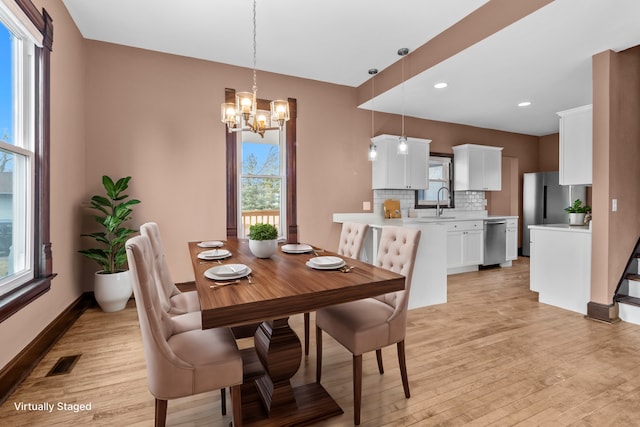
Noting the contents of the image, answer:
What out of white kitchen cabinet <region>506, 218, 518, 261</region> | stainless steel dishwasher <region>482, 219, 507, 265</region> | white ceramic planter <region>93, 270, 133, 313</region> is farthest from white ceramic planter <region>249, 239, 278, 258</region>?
white kitchen cabinet <region>506, 218, 518, 261</region>

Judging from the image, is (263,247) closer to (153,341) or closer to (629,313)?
(153,341)

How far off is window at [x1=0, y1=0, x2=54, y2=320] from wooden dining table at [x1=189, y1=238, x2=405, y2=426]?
137cm

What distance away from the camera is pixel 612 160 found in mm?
3084

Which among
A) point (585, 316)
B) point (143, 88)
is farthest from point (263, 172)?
point (585, 316)

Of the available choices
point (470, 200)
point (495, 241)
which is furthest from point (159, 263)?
point (470, 200)

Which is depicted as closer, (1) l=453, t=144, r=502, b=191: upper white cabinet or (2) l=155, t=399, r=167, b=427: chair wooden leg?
(2) l=155, t=399, r=167, b=427: chair wooden leg

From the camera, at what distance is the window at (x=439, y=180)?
5730 mm

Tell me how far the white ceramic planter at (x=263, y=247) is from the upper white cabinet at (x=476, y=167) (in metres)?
4.73

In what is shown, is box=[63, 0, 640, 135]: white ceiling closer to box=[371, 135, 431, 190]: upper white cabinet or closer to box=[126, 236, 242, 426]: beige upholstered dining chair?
box=[371, 135, 431, 190]: upper white cabinet

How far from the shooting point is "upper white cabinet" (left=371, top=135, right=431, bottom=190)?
491 cm

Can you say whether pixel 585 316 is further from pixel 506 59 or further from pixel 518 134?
pixel 518 134

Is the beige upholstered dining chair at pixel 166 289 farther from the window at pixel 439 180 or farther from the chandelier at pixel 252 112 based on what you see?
the window at pixel 439 180

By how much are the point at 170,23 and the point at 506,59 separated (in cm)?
348

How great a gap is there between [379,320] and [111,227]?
2.86 meters
